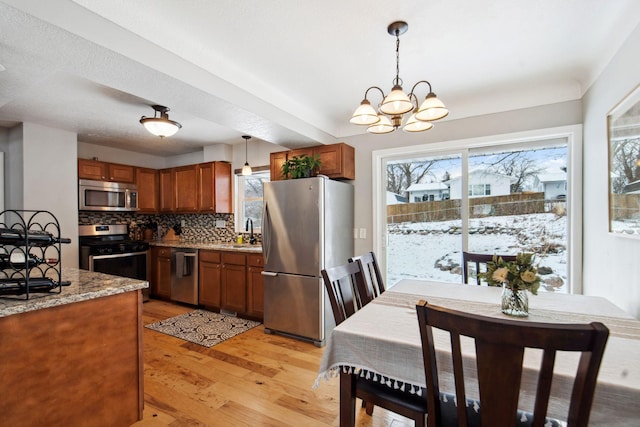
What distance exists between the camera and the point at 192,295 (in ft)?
13.8

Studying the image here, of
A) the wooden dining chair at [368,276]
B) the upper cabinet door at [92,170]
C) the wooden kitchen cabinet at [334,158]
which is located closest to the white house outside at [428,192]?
the wooden kitchen cabinet at [334,158]

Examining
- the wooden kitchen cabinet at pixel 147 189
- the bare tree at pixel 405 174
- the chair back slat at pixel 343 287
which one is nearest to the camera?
the chair back slat at pixel 343 287

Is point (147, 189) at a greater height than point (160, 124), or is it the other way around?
point (160, 124)

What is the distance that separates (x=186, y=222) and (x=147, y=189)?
0.80 m

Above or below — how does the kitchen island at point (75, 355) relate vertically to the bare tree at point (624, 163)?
below

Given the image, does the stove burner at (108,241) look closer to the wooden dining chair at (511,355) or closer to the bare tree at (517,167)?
the wooden dining chair at (511,355)

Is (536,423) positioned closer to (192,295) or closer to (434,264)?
(434,264)

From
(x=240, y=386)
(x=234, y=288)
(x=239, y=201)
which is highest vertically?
(x=239, y=201)

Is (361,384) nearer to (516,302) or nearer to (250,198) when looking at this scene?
(516,302)

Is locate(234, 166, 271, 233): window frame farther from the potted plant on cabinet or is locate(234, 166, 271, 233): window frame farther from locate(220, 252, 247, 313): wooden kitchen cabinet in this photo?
the potted plant on cabinet

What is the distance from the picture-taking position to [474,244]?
3107 millimetres

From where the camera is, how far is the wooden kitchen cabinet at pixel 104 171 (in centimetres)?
412

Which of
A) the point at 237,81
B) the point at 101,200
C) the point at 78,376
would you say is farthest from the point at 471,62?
the point at 101,200

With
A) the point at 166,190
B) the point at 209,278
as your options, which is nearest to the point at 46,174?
the point at 166,190
